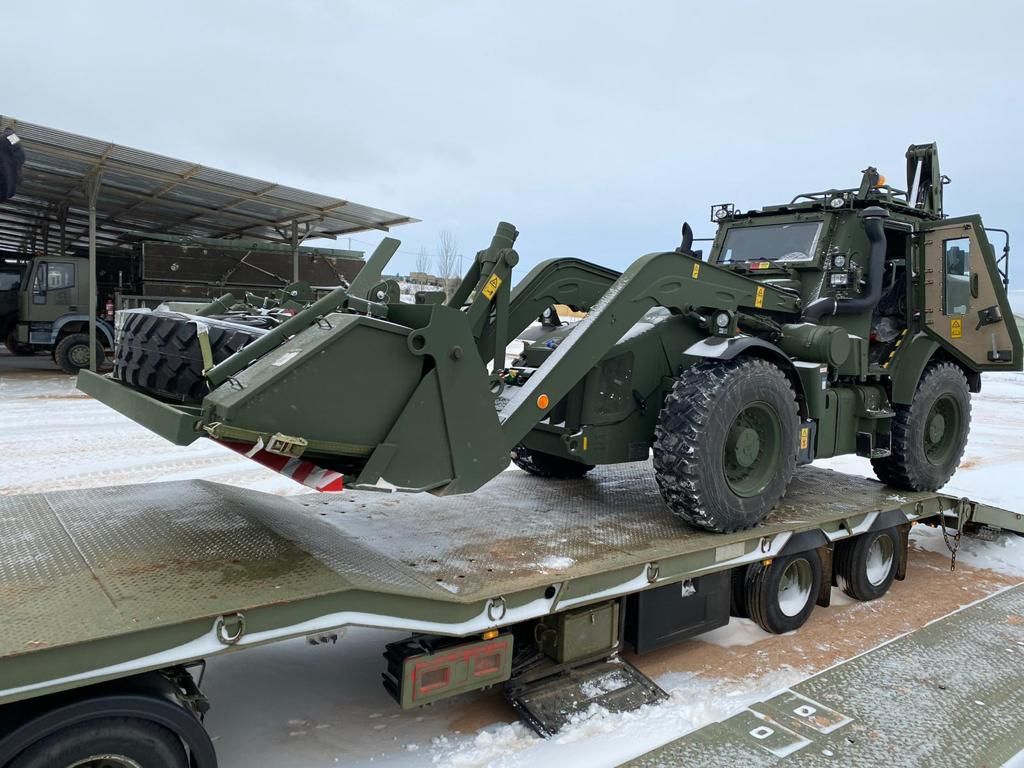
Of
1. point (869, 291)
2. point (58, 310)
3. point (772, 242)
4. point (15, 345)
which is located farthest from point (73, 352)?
point (869, 291)

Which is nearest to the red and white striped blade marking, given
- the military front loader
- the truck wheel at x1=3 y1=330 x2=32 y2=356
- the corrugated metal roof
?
the military front loader

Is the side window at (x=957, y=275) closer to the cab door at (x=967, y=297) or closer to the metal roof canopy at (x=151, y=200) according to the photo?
the cab door at (x=967, y=297)

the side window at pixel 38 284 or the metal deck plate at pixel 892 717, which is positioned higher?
the side window at pixel 38 284

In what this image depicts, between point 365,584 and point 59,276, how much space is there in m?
17.7

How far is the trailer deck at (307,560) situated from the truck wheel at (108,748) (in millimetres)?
214

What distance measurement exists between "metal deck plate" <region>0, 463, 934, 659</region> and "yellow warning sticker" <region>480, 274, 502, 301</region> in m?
1.41

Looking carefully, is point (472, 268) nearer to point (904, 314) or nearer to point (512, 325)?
point (512, 325)

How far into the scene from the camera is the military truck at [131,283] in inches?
684

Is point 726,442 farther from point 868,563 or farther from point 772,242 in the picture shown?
point 772,242

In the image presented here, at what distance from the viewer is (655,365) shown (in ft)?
17.0

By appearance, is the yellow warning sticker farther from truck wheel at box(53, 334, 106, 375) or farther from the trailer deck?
truck wheel at box(53, 334, 106, 375)

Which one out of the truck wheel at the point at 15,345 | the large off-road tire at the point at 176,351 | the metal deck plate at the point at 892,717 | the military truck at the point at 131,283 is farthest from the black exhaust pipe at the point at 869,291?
the truck wheel at the point at 15,345

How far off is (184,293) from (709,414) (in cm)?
1654

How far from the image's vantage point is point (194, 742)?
2.67 metres
